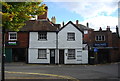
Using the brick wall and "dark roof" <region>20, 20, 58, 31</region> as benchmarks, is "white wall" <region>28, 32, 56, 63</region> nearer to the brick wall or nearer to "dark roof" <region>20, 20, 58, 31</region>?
the brick wall

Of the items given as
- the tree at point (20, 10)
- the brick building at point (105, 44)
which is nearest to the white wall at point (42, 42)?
the brick building at point (105, 44)

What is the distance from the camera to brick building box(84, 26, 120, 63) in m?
28.5

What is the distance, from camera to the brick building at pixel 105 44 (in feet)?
93.7

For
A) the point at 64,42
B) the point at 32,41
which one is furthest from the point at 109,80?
the point at 32,41

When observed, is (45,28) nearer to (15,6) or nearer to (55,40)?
(55,40)

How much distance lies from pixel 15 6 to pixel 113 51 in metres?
25.3

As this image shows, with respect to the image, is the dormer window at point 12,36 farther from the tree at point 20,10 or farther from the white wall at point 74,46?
the tree at point 20,10

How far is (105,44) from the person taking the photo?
28859 millimetres

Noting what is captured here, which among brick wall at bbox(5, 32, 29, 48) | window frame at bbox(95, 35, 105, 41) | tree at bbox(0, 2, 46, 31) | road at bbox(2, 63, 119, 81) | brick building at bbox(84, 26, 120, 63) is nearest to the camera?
tree at bbox(0, 2, 46, 31)

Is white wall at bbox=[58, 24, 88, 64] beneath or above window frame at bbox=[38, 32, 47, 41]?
beneath

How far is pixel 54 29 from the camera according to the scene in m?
24.3

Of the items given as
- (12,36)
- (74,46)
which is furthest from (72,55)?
(12,36)

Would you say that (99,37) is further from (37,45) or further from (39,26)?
(37,45)

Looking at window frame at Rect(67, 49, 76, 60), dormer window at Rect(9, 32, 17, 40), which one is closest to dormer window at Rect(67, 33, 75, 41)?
window frame at Rect(67, 49, 76, 60)
